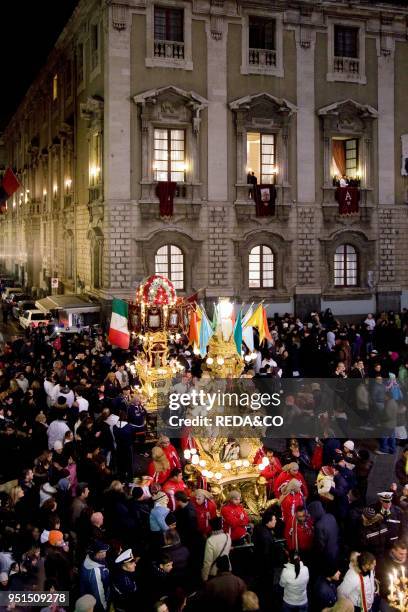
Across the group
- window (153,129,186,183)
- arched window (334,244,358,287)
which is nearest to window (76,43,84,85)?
window (153,129,186,183)

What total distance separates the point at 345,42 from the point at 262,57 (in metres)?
4.40

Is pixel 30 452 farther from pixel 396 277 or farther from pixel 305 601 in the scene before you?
pixel 396 277

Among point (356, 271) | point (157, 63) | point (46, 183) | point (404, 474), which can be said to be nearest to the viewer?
point (404, 474)

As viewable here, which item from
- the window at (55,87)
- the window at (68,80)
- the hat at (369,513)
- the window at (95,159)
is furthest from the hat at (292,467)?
the window at (55,87)

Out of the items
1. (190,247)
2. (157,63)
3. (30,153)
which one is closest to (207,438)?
(190,247)

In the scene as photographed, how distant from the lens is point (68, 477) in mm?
11008

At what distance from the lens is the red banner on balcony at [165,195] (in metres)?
29.3

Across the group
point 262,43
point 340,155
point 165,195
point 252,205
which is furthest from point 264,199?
point 262,43

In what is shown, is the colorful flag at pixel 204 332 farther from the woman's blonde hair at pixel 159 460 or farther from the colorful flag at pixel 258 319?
the woman's blonde hair at pixel 159 460

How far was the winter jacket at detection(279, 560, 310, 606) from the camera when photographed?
28.1ft

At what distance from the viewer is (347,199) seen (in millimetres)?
31938

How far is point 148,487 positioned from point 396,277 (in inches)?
991

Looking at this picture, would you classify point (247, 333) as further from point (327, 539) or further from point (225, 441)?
point (327, 539)

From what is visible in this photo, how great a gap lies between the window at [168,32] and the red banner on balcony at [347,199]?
368 inches
